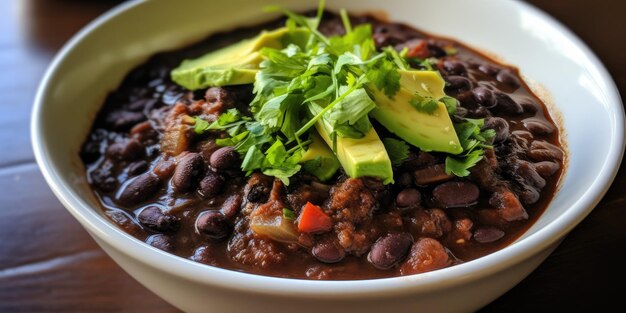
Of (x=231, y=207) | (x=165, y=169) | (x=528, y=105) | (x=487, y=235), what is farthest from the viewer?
(x=528, y=105)

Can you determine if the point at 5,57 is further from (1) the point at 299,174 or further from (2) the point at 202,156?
(1) the point at 299,174

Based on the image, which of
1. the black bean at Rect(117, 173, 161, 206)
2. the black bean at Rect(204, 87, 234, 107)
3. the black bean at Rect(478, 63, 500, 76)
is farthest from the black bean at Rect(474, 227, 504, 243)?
the black bean at Rect(117, 173, 161, 206)

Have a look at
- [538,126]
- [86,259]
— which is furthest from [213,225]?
[538,126]

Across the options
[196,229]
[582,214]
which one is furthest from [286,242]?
[582,214]

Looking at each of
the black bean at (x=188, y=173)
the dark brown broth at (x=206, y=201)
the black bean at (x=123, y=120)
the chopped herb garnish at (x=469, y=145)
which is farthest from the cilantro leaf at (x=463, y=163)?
the black bean at (x=123, y=120)

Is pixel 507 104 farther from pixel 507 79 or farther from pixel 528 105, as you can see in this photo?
pixel 507 79

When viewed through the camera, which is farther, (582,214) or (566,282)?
(566,282)
